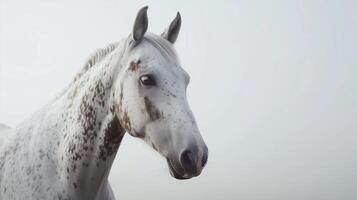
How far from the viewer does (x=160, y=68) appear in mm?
2602

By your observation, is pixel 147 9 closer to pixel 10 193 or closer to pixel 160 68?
pixel 160 68

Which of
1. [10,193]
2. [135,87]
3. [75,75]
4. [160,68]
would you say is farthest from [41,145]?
[160,68]

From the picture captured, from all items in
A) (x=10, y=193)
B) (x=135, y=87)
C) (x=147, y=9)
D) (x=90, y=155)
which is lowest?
(x=10, y=193)

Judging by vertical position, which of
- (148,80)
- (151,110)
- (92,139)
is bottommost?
(92,139)

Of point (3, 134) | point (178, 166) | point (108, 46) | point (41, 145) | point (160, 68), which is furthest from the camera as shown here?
point (3, 134)

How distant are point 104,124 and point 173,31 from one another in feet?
3.08

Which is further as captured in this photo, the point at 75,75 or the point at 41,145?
the point at 75,75

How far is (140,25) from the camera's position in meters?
2.82

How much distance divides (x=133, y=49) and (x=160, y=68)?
0.37 metres

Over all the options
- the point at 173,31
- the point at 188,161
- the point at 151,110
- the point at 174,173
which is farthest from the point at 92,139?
the point at 173,31

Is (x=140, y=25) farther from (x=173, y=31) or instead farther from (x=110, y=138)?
(x=110, y=138)

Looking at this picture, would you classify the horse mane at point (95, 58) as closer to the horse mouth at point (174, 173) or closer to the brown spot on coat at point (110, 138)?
the brown spot on coat at point (110, 138)

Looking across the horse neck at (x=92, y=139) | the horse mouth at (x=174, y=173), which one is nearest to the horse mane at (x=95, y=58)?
the horse neck at (x=92, y=139)

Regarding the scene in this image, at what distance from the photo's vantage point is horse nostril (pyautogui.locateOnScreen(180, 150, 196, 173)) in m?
2.24
